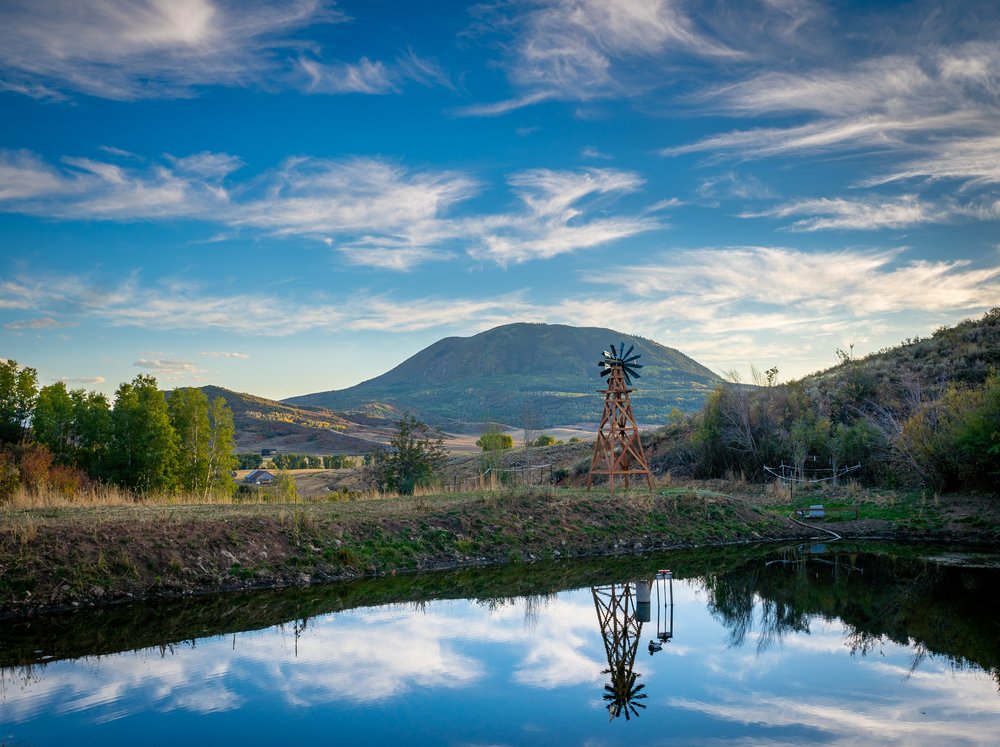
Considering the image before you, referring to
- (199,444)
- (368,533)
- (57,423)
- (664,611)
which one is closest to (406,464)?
(199,444)

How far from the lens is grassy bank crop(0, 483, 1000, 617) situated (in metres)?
16.8

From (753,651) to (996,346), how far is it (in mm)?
40102

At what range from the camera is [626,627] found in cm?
1533

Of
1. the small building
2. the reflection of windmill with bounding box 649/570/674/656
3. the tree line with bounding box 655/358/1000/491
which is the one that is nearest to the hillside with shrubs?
the tree line with bounding box 655/358/1000/491

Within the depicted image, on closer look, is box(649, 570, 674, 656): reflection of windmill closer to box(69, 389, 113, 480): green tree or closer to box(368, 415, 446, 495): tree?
box(368, 415, 446, 495): tree

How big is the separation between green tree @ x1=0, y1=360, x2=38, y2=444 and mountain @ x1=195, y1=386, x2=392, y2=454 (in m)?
83.2

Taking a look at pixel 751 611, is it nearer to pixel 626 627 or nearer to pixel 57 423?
pixel 626 627

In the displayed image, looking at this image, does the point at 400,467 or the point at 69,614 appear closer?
the point at 69,614

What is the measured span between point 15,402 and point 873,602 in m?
36.3

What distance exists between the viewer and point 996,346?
44.2 m

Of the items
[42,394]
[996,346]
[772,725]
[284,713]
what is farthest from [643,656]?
[996,346]

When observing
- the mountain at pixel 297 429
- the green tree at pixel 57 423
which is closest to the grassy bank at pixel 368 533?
the green tree at pixel 57 423

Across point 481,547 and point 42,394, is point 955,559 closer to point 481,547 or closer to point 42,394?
point 481,547

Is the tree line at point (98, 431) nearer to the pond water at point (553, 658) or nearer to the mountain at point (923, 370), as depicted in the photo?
the pond water at point (553, 658)
